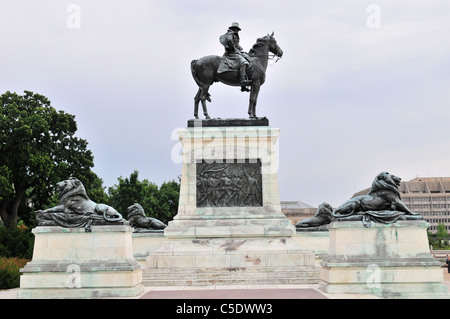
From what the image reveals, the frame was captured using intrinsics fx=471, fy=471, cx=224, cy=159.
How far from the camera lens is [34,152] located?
3525 centimetres

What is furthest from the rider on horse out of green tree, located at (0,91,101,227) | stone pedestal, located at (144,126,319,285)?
green tree, located at (0,91,101,227)

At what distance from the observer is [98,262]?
12328 mm

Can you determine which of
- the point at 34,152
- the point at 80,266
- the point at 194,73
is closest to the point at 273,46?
the point at 194,73

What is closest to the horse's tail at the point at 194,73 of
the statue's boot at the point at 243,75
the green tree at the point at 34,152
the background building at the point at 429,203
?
the statue's boot at the point at 243,75

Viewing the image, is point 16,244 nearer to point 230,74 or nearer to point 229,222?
point 229,222

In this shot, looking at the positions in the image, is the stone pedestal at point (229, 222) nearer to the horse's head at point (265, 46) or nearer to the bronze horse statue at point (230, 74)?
the bronze horse statue at point (230, 74)

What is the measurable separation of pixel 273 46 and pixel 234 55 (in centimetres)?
182

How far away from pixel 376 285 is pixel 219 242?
20.6 feet

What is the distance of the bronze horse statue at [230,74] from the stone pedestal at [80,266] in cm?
807

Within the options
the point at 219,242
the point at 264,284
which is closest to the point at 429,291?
the point at 264,284

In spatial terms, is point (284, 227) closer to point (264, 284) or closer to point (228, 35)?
point (264, 284)

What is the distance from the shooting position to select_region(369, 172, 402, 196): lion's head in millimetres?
12906

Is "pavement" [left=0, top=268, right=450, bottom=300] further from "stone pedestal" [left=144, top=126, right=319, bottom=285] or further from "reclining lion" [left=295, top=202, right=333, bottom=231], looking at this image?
"reclining lion" [left=295, top=202, right=333, bottom=231]

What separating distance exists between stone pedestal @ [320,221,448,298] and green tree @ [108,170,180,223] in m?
37.3
